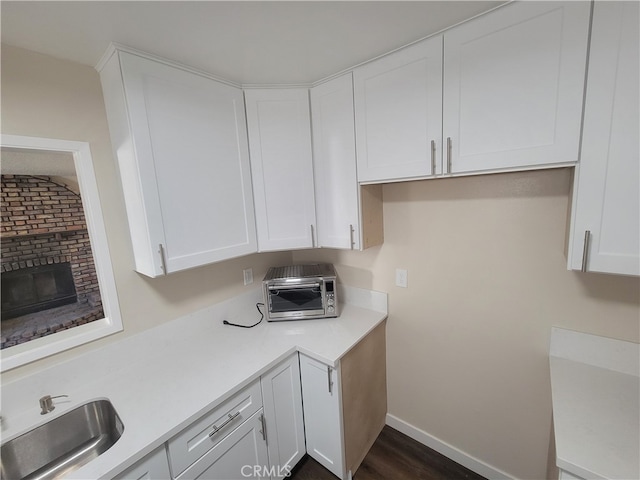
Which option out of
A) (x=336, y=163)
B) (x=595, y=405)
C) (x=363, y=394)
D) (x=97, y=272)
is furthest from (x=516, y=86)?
(x=97, y=272)

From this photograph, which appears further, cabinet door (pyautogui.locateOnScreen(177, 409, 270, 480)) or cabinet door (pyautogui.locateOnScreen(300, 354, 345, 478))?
cabinet door (pyautogui.locateOnScreen(300, 354, 345, 478))

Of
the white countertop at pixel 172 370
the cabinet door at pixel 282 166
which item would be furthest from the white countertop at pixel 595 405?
the cabinet door at pixel 282 166

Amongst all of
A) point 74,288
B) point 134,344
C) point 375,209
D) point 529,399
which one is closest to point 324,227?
point 375,209

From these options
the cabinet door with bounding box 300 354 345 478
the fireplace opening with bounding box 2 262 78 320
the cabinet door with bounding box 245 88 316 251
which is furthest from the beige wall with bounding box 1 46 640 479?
the cabinet door with bounding box 300 354 345 478

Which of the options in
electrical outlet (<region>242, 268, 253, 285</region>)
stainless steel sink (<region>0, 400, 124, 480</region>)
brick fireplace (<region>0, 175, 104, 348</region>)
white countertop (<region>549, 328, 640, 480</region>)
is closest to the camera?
white countertop (<region>549, 328, 640, 480</region>)

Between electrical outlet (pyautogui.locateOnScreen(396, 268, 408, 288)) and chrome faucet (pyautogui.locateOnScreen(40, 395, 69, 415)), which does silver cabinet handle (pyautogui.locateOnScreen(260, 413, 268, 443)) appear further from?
electrical outlet (pyautogui.locateOnScreen(396, 268, 408, 288))

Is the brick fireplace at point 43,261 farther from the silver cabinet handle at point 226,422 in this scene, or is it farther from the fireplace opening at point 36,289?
the silver cabinet handle at point 226,422

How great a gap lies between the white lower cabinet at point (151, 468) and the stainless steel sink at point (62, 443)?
178 mm

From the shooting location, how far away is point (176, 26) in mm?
992

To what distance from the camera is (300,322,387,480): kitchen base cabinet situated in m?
1.43

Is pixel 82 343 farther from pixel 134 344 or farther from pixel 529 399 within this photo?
pixel 529 399

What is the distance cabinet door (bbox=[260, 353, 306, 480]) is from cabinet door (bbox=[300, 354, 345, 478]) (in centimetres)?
5

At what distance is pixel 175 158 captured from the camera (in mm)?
1244

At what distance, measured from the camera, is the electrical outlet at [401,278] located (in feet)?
5.60
